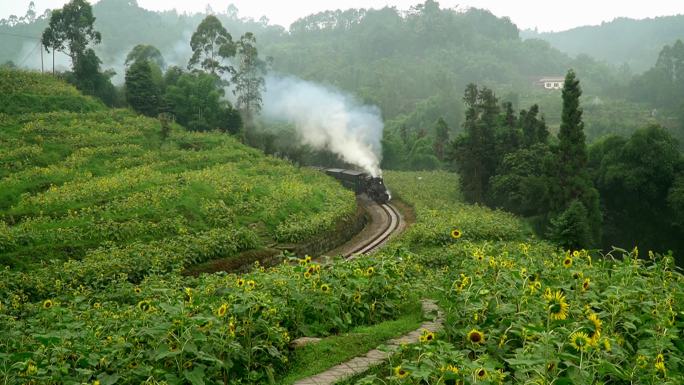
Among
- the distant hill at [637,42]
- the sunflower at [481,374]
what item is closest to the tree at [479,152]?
the sunflower at [481,374]

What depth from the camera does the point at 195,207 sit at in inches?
888

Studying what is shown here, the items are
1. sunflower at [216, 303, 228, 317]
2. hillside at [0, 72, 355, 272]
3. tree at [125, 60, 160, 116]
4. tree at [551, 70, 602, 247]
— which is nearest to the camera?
sunflower at [216, 303, 228, 317]

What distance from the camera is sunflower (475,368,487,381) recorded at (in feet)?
16.0

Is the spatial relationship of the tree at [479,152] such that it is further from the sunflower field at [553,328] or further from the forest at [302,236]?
the sunflower field at [553,328]

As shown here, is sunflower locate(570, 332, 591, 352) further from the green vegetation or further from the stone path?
the green vegetation

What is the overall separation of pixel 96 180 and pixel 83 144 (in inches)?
227

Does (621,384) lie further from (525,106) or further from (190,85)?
(525,106)

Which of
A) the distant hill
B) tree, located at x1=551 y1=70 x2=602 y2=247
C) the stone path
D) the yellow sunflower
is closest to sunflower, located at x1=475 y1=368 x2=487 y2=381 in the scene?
the stone path

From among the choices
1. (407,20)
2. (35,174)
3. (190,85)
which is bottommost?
(35,174)

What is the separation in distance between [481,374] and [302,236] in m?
18.8

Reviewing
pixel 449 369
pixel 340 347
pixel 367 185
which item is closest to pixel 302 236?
pixel 367 185

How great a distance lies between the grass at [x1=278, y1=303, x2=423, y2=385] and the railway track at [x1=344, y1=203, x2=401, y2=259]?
11.9m

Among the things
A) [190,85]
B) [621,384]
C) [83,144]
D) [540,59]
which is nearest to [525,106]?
[540,59]

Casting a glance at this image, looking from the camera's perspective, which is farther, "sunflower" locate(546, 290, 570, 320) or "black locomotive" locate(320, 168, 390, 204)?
"black locomotive" locate(320, 168, 390, 204)
